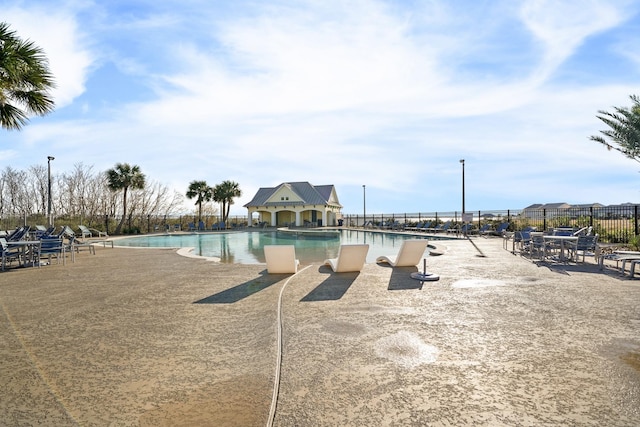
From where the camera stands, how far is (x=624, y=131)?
12.9 meters

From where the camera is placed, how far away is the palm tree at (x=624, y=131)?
12.4 meters

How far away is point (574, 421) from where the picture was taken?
2148mm

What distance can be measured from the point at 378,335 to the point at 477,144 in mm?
19346

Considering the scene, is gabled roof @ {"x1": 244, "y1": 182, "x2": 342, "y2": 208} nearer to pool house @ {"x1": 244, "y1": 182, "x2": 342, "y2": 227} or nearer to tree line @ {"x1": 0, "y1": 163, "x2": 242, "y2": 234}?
pool house @ {"x1": 244, "y1": 182, "x2": 342, "y2": 227}

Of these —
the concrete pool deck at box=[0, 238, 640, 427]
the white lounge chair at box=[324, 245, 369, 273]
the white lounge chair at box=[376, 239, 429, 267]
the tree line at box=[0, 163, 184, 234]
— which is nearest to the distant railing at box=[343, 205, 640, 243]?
the white lounge chair at box=[376, 239, 429, 267]

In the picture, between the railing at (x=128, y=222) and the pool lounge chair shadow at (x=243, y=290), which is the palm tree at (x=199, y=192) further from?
the pool lounge chair shadow at (x=243, y=290)

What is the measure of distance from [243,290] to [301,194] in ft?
104

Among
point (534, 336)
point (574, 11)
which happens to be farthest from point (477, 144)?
point (534, 336)

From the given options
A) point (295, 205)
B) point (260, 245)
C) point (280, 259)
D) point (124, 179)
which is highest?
point (124, 179)

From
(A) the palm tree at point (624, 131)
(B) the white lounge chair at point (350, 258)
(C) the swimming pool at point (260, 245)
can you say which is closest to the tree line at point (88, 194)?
(C) the swimming pool at point (260, 245)

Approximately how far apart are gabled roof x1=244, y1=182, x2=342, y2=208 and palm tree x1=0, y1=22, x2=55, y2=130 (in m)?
25.7

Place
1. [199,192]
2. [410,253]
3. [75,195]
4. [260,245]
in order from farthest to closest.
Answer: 1. [199,192]
2. [75,195]
3. [260,245]
4. [410,253]

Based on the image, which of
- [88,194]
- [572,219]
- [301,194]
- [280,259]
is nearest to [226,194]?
[301,194]

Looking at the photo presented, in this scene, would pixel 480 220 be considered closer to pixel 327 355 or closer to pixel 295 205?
pixel 295 205
